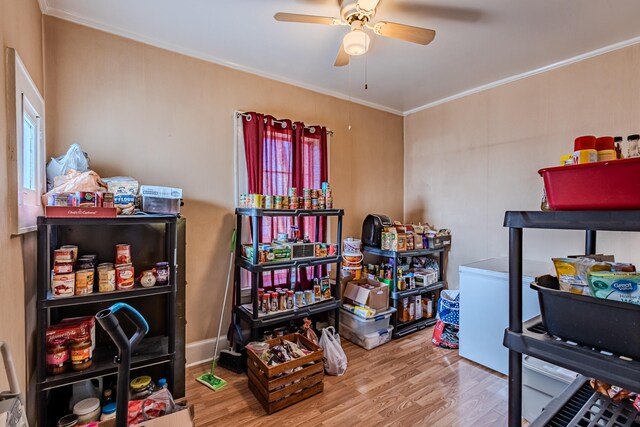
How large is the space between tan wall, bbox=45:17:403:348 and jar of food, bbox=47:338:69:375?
0.95 meters

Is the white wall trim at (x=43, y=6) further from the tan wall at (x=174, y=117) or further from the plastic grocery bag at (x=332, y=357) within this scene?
the plastic grocery bag at (x=332, y=357)

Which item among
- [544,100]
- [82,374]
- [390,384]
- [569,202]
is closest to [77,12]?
[82,374]

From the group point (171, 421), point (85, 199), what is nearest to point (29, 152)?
point (85, 199)

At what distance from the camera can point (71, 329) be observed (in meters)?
1.61

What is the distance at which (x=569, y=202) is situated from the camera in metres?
0.77

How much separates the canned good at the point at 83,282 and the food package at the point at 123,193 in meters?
0.38

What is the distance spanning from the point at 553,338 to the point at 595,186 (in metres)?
0.41

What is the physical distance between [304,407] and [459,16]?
288 centimetres

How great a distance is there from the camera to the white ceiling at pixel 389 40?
1.92 meters

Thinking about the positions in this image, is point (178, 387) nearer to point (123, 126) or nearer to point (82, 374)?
point (82, 374)

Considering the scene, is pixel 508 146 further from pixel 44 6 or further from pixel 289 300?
pixel 44 6

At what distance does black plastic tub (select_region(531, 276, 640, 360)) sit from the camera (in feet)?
2.20

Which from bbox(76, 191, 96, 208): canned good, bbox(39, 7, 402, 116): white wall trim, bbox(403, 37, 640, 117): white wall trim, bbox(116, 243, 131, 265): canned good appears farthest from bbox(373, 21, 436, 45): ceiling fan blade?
bbox(116, 243, 131, 265): canned good

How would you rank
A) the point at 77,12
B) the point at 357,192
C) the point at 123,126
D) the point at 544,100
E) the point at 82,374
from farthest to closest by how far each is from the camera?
the point at 357,192, the point at 544,100, the point at 123,126, the point at 77,12, the point at 82,374
